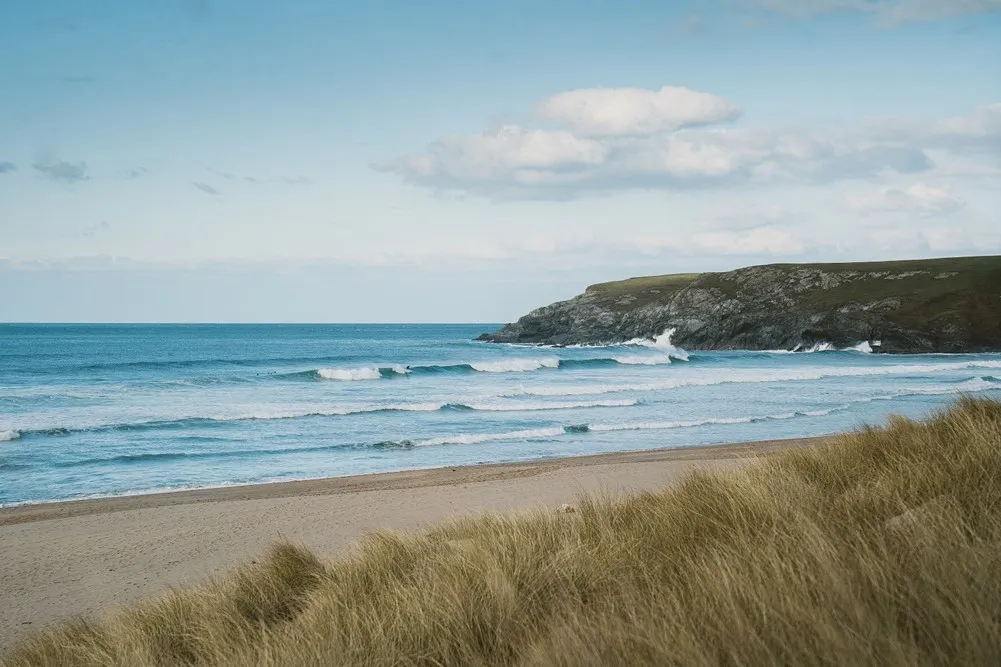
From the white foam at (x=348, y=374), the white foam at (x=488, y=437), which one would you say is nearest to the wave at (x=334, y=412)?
the white foam at (x=488, y=437)

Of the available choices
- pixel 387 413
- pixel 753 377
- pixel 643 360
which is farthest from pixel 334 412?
pixel 643 360

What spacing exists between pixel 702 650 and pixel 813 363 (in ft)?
173

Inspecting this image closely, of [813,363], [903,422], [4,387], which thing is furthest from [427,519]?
[813,363]

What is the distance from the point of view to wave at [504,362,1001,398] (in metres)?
35.8

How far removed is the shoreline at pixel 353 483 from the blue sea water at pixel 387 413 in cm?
87

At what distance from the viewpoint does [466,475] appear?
16062 millimetres

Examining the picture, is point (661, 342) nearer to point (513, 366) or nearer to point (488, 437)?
point (513, 366)

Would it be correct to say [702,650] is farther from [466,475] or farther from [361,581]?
[466,475]

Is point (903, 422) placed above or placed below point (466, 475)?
above

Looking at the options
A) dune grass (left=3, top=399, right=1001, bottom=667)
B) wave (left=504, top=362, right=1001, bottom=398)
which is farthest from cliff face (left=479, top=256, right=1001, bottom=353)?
dune grass (left=3, top=399, right=1001, bottom=667)

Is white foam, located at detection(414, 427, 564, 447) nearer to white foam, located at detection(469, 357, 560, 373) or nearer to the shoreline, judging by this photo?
the shoreline

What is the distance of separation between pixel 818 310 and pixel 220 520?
68.4 meters

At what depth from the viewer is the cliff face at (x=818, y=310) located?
62.8 m

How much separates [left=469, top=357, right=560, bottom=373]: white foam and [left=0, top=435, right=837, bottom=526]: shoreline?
105ft
